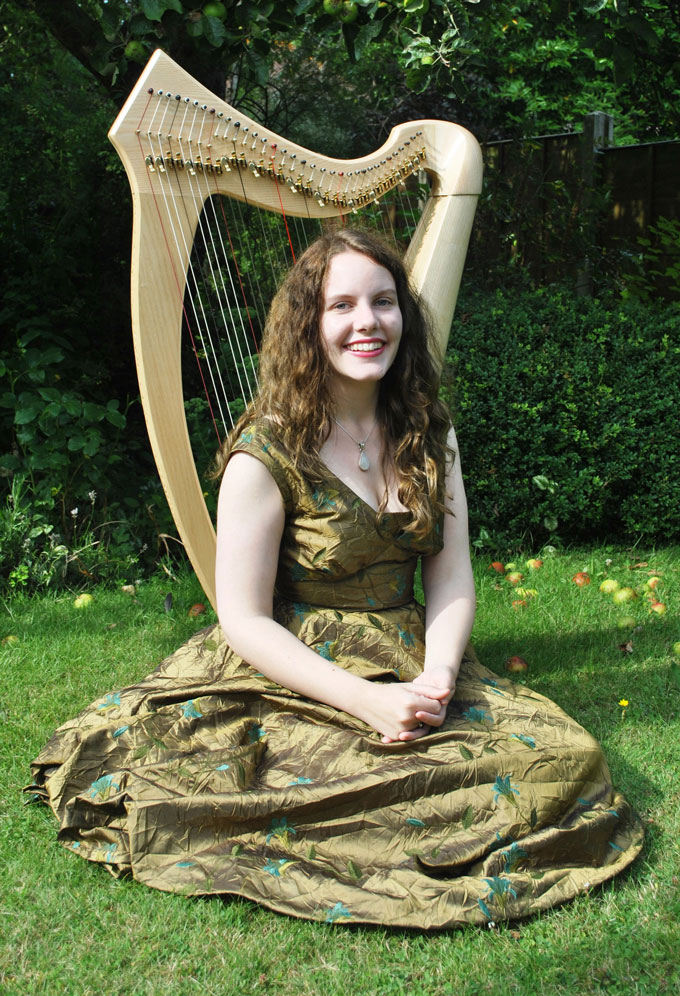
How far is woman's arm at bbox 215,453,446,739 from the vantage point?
6.56 ft

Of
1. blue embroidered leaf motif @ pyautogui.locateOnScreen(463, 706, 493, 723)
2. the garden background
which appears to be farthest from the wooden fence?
blue embroidered leaf motif @ pyautogui.locateOnScreen(463, 706, 493, 723)

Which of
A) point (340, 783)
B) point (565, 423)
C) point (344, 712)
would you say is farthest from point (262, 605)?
point (565, 423)

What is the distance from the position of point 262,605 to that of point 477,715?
0.52m

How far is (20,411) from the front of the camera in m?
3.96

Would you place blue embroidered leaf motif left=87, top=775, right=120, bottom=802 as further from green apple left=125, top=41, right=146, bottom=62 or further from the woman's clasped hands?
green apple left=125, top=41, right=146, bottom=62

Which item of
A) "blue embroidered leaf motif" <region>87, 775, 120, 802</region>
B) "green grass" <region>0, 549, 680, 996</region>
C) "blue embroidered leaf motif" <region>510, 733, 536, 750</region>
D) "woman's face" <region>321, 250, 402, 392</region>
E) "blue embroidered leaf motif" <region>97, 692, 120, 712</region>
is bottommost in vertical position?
"green grass" <region>0, 549, 680, 996</region>

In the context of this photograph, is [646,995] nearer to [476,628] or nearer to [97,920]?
[97,920]

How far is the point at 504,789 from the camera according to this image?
1.94 m

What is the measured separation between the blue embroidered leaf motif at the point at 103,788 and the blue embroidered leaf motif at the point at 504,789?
2.55 ft

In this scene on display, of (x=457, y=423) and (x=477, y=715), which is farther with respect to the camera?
(x=457, y=423)

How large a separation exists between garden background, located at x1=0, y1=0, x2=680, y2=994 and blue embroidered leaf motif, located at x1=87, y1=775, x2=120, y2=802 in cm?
17

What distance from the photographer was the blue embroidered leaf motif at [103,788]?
203cm

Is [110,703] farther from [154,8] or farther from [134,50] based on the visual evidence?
[134,50]

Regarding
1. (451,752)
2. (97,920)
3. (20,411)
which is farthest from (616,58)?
(97,920)
